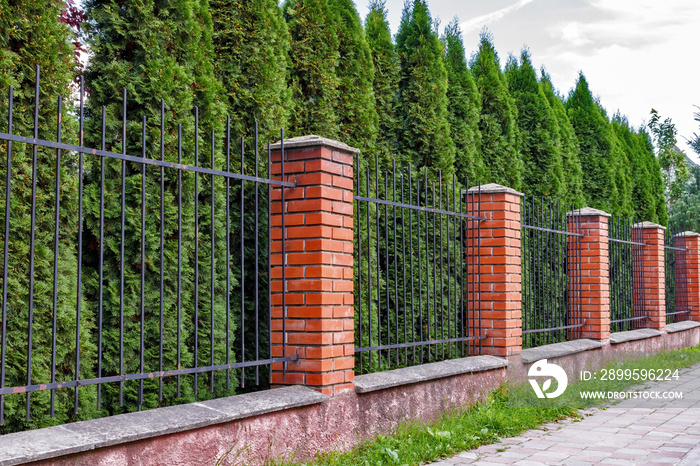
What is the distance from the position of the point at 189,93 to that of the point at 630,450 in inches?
154

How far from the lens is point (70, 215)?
4207 millimetres

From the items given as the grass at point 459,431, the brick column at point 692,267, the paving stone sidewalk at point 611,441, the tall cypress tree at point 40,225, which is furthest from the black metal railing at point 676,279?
the tall cypress tree at point 40,225

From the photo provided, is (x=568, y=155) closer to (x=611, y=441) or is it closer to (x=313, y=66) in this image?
(x=313, y=66)

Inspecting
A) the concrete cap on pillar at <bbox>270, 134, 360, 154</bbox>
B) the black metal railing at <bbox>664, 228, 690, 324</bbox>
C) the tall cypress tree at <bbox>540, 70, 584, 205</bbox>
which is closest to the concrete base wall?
the concrete cap on pillar at <bbox>270, 134, 360, 154</bbox>

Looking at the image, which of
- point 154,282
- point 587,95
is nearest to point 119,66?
point 154,282

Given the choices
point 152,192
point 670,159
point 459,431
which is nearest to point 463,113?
point 459,431

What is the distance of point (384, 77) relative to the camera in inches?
312

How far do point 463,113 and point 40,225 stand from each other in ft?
20.1

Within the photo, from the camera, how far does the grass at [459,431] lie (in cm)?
440

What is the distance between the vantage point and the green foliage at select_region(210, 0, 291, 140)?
5539mm

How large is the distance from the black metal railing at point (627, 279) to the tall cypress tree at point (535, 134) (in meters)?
1.18

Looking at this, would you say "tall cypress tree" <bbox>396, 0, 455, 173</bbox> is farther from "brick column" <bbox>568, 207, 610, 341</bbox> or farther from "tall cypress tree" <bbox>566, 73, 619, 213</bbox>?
"tall cypress tree" <bbox>566, 73, 619, 213</bbox>

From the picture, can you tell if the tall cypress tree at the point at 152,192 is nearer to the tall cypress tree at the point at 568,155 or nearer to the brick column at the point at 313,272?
the brick column at the point at 313,272

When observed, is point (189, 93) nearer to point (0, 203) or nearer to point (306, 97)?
point (0, 203)
